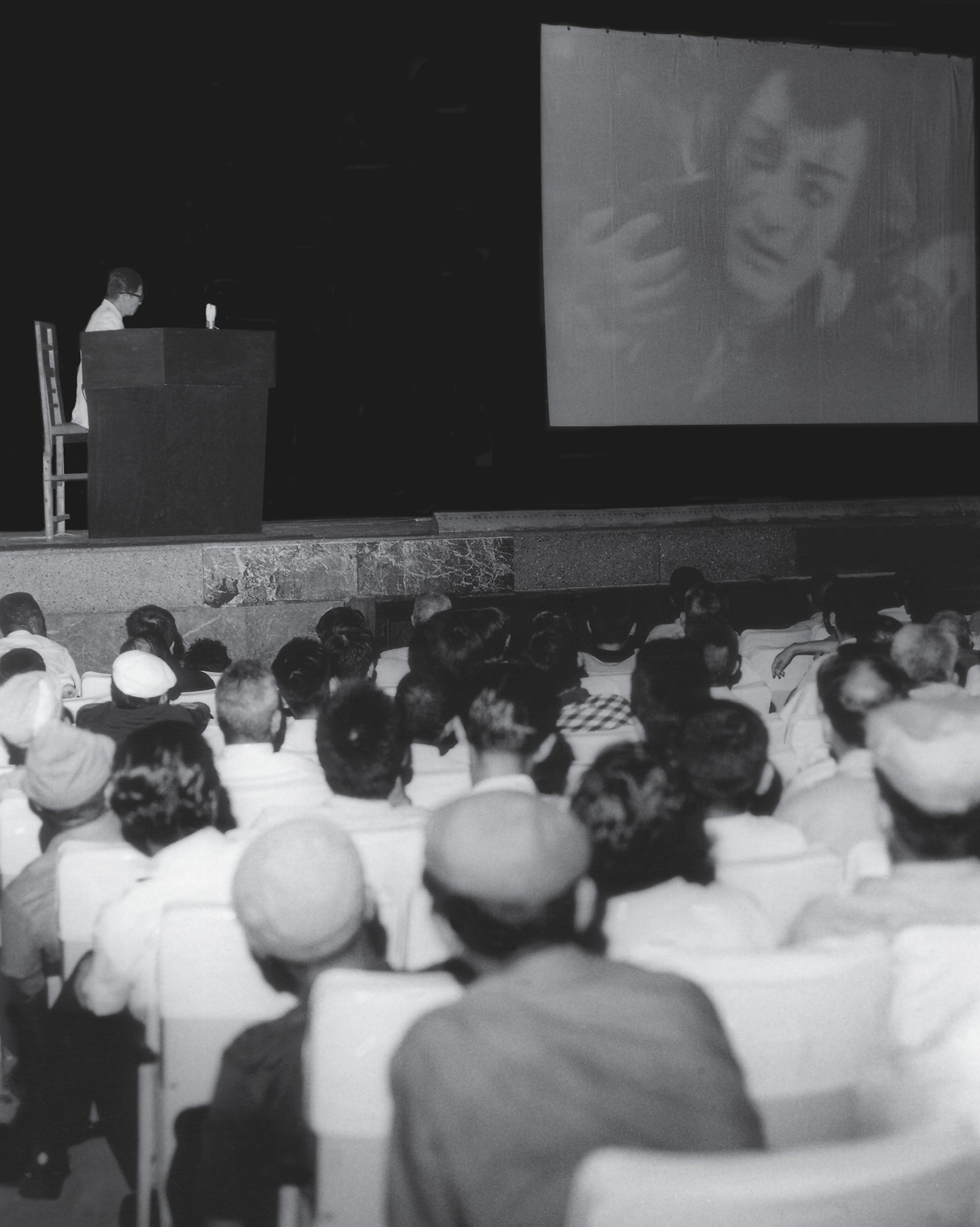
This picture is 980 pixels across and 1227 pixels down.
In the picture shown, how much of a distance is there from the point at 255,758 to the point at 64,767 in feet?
1.66

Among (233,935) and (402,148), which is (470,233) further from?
(233,935)

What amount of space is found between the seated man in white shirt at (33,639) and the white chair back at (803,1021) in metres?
2.82

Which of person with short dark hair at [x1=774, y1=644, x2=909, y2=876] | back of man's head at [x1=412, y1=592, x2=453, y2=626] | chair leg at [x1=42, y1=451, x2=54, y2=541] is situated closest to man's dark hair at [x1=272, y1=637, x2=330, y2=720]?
back of man's head at [x1=412, y1=592, x2=453, y2=626]

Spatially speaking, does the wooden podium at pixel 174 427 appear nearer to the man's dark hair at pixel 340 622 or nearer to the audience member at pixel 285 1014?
the man's dark hair at pixel 340 622

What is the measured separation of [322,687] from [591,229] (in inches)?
235

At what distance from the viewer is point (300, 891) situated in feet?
5.46

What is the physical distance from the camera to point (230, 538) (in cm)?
650

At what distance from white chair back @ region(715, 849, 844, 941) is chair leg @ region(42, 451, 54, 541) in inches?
198

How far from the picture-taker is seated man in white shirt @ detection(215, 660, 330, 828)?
2799mm

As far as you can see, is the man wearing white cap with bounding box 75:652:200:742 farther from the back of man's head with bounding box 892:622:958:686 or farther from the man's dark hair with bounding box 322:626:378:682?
the back of man's head with bounding box 892:622:958:686

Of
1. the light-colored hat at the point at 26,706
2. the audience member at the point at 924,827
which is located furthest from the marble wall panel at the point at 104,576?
the audience member at the point at 924,827

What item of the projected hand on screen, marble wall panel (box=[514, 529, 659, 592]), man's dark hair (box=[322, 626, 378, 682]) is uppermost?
the projected hand on screen

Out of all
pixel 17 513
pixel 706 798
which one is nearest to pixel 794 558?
pixel 17 513

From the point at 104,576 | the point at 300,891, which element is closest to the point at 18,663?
the point at 300,891
